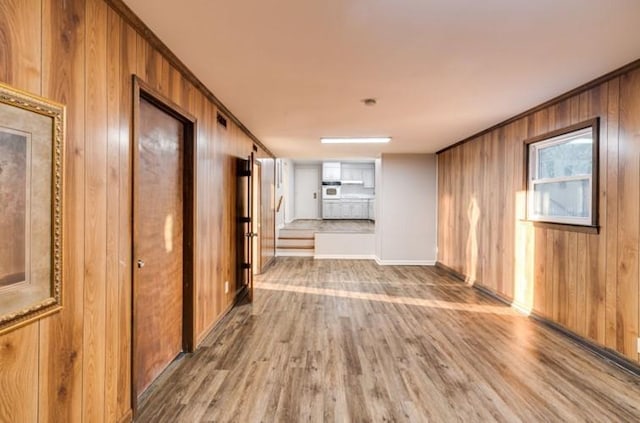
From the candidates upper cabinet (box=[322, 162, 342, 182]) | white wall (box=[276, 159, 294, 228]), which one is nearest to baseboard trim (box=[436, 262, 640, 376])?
white wall (box=[276, 159, 294, 228])

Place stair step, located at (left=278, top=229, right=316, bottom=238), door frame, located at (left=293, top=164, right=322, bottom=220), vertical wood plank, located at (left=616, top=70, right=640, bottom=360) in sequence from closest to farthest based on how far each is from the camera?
vertical wood plank, located at (left=616, top=70, right=640, bottom=360), stair step, located at (left=278, top=229, right=316, bottom=238), door frame, located at (left=293, top=164, right=322, bottom=220)

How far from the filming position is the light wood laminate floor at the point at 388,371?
2.01 m

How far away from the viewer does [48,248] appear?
125 cm

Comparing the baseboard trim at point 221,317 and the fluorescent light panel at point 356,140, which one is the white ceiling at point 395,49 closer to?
the fluorescent light panel at point 356,140

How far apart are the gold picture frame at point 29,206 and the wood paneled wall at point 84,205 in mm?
66

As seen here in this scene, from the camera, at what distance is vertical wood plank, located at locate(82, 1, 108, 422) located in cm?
149

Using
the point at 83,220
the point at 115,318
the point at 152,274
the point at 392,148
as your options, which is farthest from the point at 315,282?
the point at 83,220

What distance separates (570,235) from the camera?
3.10 meters

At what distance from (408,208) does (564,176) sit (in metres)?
3.45

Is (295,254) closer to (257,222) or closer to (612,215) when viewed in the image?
(257,222)

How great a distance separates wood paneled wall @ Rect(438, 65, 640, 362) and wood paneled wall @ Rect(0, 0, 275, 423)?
11.4ft


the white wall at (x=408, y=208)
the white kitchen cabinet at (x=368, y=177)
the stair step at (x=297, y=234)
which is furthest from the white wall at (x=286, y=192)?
the white wall at (x=408, y=208)

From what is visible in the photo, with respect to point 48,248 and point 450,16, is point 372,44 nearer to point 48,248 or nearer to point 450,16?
point 450,16

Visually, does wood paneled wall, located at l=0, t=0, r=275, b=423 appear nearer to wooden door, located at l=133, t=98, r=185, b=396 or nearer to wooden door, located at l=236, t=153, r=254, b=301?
wooden door, located at l=133, t=98, r=185, b=396
